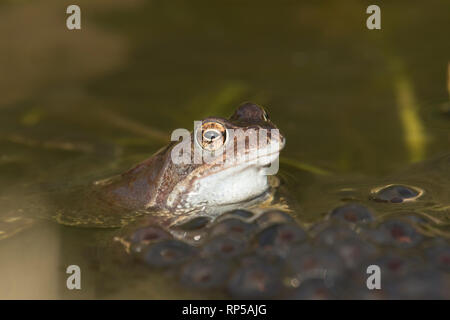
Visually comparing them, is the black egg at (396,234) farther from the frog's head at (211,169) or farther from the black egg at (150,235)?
the black egg at (150,235)

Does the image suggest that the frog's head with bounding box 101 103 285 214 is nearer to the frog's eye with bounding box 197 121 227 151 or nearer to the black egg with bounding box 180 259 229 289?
the frog's eye with bounding box 197 121 227 151

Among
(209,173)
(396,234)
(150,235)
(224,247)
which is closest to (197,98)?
(209,173)

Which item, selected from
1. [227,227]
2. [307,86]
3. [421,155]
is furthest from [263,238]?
[307,86]

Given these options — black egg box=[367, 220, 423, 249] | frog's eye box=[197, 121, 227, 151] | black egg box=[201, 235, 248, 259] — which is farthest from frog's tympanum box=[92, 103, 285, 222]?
black egg box=[367, 220, 423, 249]

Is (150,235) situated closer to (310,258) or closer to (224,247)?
(224,247)

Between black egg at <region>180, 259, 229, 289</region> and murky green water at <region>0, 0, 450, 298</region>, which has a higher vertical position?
murky green water at <region>0, 0, 450, 298</region>

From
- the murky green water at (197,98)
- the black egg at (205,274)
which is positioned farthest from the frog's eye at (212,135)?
the black egg at (205,274)
